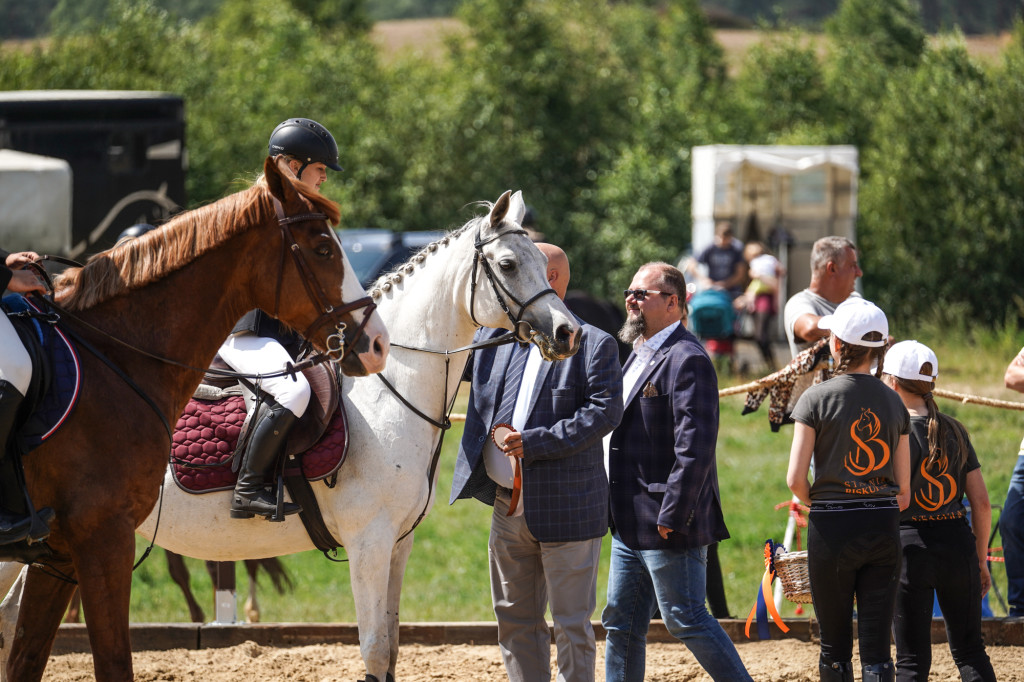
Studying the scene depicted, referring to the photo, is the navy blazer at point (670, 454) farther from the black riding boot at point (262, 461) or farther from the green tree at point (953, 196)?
the green tree at point (953, 196)

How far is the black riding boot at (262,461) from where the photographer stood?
4.86 meters

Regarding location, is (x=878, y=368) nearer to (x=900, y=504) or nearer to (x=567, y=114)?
(x=900, y=504)

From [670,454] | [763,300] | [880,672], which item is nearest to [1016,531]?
[880,672]

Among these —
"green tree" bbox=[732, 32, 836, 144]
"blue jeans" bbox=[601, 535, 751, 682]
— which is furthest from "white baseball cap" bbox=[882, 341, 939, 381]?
"green tree" bbox=[732, 32, 836, 144]

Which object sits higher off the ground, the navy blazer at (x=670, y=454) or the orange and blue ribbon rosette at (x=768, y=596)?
the navy blazer at (x=670, y=454)

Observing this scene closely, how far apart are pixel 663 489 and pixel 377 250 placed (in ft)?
44.3

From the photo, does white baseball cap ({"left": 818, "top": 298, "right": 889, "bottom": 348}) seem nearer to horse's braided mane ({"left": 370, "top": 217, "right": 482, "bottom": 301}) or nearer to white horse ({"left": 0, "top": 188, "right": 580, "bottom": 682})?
white horse ({"left": 0, "top": 188, "right": 580, "bottom": 682})

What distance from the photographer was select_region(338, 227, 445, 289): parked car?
16.5m

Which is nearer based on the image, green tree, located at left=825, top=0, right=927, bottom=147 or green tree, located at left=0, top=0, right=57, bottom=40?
green tree, located at left=825, top=0, right=927, bottom=147

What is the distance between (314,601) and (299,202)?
6.05 meters

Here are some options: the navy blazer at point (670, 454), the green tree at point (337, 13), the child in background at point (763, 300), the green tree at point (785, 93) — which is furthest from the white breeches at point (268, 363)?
the green tree at point (337, 13)

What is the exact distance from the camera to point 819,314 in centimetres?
638

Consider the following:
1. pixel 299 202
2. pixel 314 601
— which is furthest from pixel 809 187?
Result: pixel 299 202

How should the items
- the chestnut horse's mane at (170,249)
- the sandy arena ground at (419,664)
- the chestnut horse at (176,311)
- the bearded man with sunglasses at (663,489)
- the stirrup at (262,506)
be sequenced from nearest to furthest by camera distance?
the chestnut horse at (176,311) → the chestnut horse's mane at (170,249) → the bearded man with sunglasses at (663,489) → the stirrup at (262,506) → the sandy arena ground at (419,664)
